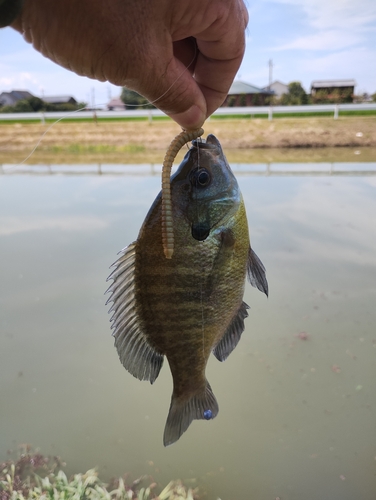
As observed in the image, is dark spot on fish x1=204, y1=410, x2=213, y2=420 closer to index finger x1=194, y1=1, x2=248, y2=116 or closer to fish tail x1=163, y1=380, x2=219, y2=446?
fish tail x1=163, y1=380, x2=219, y2=446

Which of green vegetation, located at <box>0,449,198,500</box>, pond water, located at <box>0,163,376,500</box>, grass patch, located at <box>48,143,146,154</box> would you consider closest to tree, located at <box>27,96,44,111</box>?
pond water, located at <box>0,163,376,500</box>

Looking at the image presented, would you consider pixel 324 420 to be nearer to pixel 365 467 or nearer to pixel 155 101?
pixel 365 467

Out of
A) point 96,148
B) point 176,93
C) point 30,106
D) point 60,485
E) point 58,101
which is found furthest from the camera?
point 96,148

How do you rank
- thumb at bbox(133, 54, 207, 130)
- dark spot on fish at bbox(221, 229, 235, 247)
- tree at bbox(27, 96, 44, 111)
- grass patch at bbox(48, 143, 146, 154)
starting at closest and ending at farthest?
1. thumb at bbox(133, 54, 207, 130)
2. dark spot on fish at bbox(221, 229, 235, 247)
3. tree at bbox(27, 96, 44, 111)
4. grass patch at bbox(48, 143, 146, 154)

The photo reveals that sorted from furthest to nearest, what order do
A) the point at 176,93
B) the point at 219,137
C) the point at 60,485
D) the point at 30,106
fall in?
the point at 219,137
the point at 60,485
the point at 30,106
the point at 176,93

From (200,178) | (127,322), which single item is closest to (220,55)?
(200,178)

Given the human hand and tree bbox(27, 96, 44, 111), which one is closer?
the human hand

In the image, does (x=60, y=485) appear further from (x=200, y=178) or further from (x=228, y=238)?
(x=200, y=178)

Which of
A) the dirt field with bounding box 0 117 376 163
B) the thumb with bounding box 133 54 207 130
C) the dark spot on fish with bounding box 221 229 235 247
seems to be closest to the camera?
the thumb with bounding box 133 54 207 130
